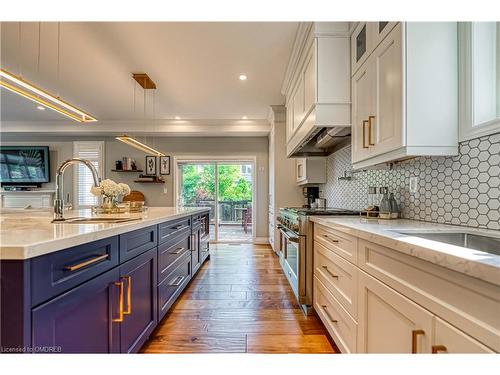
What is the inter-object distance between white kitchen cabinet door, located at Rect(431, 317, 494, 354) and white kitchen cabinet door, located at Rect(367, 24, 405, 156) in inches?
38.2

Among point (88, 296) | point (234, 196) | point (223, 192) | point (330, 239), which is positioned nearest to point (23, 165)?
point (223, 192)

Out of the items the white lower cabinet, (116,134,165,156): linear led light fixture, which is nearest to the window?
(116,134,165,156): linear led light fixture

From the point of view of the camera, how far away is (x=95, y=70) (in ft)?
10.6

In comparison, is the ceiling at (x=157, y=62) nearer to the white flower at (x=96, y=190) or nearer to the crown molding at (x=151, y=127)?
the crown molding at (x=151, y=127)

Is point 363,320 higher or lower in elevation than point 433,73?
lower

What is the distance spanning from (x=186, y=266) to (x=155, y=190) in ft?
11.7

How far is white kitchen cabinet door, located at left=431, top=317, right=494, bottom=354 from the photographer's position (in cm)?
64

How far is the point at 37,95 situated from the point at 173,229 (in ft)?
5.29

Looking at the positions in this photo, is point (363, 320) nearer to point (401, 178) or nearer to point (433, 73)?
point (401, 178)

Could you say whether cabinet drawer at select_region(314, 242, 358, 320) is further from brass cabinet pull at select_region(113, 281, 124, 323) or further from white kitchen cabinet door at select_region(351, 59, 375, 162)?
brass cabinet pull at select_region(113, 281, 124, 323)

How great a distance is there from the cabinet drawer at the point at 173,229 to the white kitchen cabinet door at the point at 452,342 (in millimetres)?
1664

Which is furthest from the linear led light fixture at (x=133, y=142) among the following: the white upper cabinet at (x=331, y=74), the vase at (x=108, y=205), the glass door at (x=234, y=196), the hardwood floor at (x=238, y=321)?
the white upper cabinet at (x=331, y=74)

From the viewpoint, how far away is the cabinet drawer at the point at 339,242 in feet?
4.50
